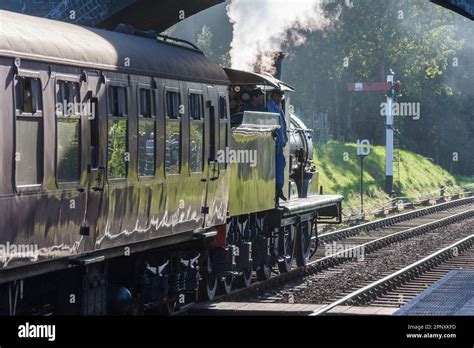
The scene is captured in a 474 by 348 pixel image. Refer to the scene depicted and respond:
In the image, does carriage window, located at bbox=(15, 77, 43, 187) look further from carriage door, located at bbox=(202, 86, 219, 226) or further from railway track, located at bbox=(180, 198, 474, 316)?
railway track, located at bbox=(180, 198, 474, 316)

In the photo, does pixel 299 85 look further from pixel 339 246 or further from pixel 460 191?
pixel 339 246

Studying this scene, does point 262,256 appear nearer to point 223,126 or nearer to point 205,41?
point 223,126

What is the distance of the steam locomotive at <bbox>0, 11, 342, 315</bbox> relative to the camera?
9.62 m

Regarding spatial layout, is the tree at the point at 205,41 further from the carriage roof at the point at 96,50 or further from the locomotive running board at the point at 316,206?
the carriage roof at the point at 96,50

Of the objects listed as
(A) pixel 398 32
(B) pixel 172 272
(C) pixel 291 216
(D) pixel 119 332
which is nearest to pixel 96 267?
(B) pixel 172 272

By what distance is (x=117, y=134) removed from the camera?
11.5m

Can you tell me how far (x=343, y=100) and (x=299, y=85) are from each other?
244cm

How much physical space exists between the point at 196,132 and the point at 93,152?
3.21 m

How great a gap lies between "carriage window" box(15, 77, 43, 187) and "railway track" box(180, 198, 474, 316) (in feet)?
20.4

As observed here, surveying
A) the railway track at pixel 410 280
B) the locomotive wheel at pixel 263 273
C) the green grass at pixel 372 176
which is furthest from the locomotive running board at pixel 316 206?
the green grass at pixel 372 176

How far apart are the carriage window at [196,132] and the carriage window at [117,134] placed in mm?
2143

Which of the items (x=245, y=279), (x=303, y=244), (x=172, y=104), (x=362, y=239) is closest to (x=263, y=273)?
(x=245, y=279)

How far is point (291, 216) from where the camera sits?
19.2 metres

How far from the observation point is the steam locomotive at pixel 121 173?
9.62 m
